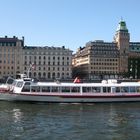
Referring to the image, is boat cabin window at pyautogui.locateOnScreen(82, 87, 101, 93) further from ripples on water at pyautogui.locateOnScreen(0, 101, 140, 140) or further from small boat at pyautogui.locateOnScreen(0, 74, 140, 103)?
ripples on water at pyautogui.locateOnScreen(0, 101, 140, 140)

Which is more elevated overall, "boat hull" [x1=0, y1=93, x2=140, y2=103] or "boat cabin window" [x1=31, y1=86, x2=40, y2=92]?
"boat cabin window" [x1=31, y1=86, x2=40, y2=92]

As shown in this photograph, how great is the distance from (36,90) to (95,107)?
10393 millimetres

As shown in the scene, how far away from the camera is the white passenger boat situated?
211ft

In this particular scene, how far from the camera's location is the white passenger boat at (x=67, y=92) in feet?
211

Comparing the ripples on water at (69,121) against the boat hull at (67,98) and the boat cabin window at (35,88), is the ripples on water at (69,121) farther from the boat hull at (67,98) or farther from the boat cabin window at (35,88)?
the boat cabin window at (35,88)

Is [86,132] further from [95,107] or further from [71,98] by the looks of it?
[71,98]

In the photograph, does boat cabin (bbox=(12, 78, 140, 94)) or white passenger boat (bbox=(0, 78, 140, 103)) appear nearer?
white passenger boat (bbox=(0, 78, 140, 103))

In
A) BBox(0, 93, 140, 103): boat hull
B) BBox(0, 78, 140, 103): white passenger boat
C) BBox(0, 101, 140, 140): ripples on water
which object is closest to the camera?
BBox(0, 101, 140, 140): ripples on water

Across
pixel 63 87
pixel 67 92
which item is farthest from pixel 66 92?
pixel 63 87

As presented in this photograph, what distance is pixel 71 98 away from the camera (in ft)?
214

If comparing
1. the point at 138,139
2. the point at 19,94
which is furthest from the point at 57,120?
the point at 19,94

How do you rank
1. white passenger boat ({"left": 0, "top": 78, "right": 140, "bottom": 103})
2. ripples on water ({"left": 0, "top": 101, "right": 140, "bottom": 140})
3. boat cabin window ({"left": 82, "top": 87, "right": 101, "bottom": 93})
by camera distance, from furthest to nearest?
boat cabin window ({"left": 82, "top": 87, "right": 101, "bottom": 93}), white passenger boat ({"left": 0, "top": 78, "right": 140, "bottom": 103}), ripples on water ({"left": 0, "top": 101, "right": 140, "bottom": 140})

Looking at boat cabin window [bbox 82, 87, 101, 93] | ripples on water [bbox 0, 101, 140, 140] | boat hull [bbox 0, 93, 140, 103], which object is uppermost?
boat cabin window [bbox 82, 87, 101, 93]

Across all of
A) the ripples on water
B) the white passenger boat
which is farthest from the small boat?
the ripples on water
